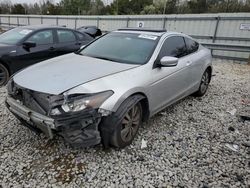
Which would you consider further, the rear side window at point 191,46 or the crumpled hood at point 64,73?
the rear side window at point 191,46

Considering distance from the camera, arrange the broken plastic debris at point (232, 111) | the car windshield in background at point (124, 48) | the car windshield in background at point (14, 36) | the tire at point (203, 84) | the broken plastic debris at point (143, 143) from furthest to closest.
A: 1. the car windshield in background at point (14, 36)
2. the tire at point (203, 84)
3. the broken plastic debris at point (232, 111)
4. the car windshield in background at point (124, 48)
5. the broken plastic debris at point (143, 143)

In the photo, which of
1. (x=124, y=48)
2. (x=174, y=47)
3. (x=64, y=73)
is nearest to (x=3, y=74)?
(x=64, y=73)

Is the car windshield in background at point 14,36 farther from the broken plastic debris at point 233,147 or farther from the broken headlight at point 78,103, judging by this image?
the broken plastic debris at point 233,147

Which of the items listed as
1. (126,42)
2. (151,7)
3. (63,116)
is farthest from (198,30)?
(151,7)

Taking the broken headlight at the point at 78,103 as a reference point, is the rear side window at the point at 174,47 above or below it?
above

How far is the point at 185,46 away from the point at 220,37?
7.51 m

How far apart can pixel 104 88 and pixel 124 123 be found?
60 centimetres

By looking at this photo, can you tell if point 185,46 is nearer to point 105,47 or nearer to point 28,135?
point 105,47

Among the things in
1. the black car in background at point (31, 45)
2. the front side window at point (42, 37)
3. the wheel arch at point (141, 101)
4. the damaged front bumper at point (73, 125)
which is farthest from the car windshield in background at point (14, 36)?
the wheel arch at point (141, 101)

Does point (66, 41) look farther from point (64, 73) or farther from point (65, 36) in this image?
point (64, 73)

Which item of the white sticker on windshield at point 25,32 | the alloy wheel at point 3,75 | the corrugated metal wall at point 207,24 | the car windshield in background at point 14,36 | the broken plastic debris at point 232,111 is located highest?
the corrugated metal wall at point 207,24

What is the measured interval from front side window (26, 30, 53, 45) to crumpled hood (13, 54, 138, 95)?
2612mm

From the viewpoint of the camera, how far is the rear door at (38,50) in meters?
5.37

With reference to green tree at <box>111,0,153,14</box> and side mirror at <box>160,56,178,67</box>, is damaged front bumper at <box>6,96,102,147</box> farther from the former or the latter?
green tree at <box>111,0,153,14</box>
